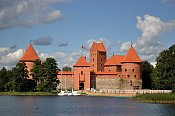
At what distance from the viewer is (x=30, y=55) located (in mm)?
85250

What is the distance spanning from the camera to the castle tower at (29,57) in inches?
3329

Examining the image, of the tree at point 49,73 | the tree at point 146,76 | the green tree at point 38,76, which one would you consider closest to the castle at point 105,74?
the tree at point 146,76

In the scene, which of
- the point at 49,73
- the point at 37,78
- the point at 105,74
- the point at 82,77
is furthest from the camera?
the point at 105,74

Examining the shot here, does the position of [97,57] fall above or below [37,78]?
above

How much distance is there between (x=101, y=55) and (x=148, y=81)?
13.6 m

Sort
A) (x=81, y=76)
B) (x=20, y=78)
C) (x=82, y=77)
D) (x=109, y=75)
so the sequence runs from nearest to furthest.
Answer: (x=20, y=78) → (x=82, y=77) → (x=81, y=76) → (x=109, y=75)

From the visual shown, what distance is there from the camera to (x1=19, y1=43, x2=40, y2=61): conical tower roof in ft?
278

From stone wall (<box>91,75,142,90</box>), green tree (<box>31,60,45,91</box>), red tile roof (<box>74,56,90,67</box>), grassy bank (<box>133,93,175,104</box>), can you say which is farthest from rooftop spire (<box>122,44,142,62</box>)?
grassy bank (<box>133,93,175,104</box>)

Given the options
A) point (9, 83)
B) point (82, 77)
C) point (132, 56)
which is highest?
point (132, 56)

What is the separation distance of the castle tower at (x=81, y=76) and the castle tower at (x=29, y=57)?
8539mm

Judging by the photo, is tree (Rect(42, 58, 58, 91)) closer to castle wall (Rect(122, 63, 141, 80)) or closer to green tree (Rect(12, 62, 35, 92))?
green tree (Rect(12, 62, 35, 92))

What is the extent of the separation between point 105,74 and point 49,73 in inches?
621

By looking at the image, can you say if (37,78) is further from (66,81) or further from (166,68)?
(166,68)

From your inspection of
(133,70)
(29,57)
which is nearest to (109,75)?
(133,70)
